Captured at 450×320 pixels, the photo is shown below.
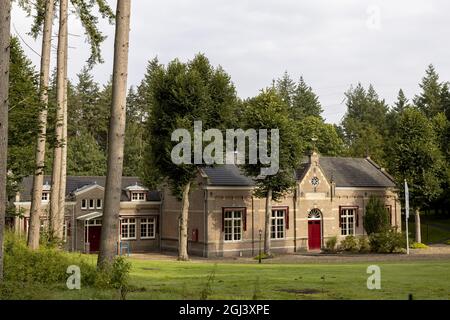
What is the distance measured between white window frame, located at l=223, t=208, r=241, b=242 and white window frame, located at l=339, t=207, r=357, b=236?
8959 mm

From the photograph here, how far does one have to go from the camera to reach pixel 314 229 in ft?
130

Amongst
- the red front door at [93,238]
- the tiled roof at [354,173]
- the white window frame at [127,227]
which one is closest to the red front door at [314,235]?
the tiled roof at [354,173]

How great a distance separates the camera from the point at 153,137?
31.8 metres

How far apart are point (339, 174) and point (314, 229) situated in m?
5.91

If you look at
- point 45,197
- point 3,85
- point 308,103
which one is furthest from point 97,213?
point 308,103

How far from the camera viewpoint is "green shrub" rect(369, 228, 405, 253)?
33.8m

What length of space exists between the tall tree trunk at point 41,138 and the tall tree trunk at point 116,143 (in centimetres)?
583

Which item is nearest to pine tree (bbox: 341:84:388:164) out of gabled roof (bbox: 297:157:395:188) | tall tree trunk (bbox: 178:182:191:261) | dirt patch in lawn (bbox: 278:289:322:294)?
gabled roof (bbox: 297:157:395:188)

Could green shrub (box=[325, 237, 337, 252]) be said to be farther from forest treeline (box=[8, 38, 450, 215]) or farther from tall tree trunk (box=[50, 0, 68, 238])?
tall tree trunk (box=[50, 0, 68, 238])

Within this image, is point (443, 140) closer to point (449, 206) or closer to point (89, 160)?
point (449, 206)

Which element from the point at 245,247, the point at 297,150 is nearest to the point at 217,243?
the point at 245,247

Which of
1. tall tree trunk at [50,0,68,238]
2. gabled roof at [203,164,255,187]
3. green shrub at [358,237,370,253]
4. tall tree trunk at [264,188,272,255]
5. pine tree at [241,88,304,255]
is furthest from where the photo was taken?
gabled roof at [203,164,255,187]

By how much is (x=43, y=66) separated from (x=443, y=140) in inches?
1664
